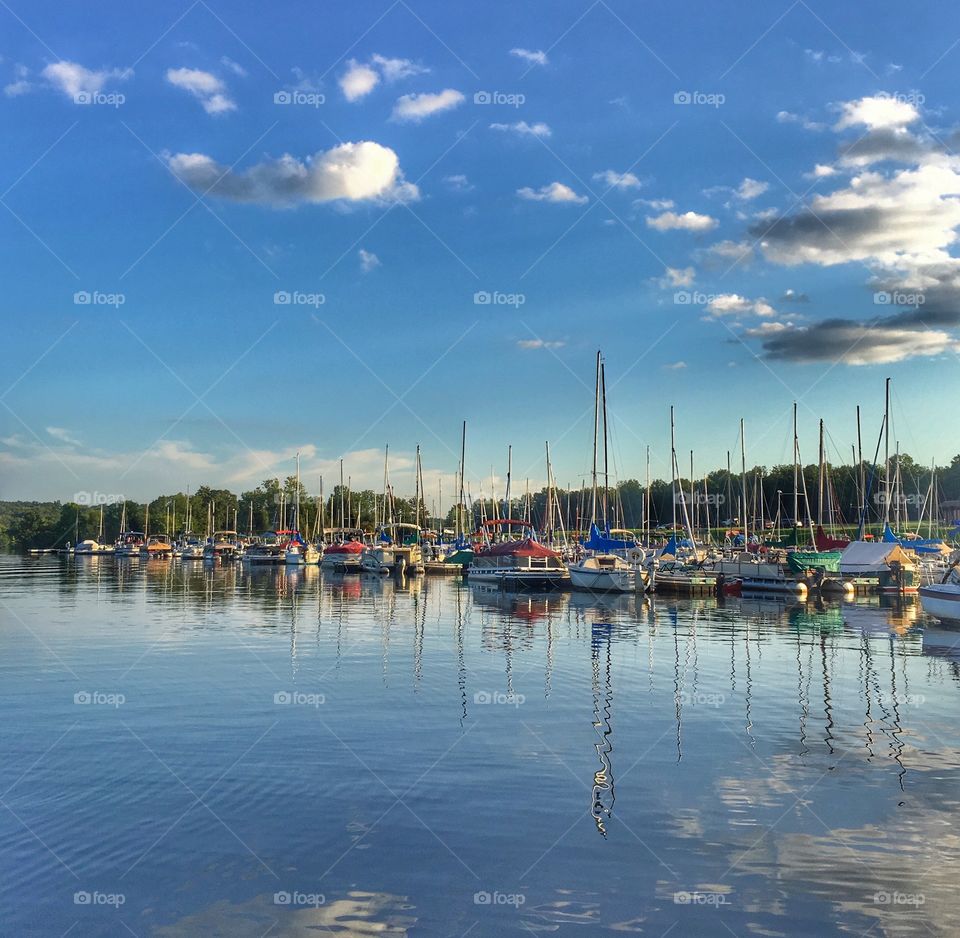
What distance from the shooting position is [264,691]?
28203 mm

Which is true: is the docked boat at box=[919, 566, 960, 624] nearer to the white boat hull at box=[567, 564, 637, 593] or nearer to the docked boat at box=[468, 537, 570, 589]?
the white boat hull at box=[567, 564, 637, 593]

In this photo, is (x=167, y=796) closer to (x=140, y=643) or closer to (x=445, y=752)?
(x=445, y=752)

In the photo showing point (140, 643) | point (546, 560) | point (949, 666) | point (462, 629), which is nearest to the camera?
point (949, 666)

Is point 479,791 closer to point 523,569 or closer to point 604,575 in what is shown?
point 604,575

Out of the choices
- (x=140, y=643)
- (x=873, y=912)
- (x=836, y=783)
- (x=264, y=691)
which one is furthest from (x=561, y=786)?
(x=140, y=643)

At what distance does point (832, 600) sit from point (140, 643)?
49.2 meters

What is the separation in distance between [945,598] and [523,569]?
120 feet

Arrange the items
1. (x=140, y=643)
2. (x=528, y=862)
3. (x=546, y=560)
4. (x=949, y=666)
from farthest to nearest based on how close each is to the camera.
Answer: (x=546, y=560) → (x=140, y=643) → (x=949, y=666) → (x=528, y=862)

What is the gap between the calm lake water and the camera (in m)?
12.2

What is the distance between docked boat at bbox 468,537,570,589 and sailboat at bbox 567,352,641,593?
236cm

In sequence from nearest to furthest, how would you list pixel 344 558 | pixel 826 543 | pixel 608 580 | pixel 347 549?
pixel 608 580, pixel 826 543, pixel 344 558, pixel 347 549

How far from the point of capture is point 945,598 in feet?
151

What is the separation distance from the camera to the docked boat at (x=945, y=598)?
45.5 m

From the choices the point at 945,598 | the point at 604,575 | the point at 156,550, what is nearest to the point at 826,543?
the point at 604,575
